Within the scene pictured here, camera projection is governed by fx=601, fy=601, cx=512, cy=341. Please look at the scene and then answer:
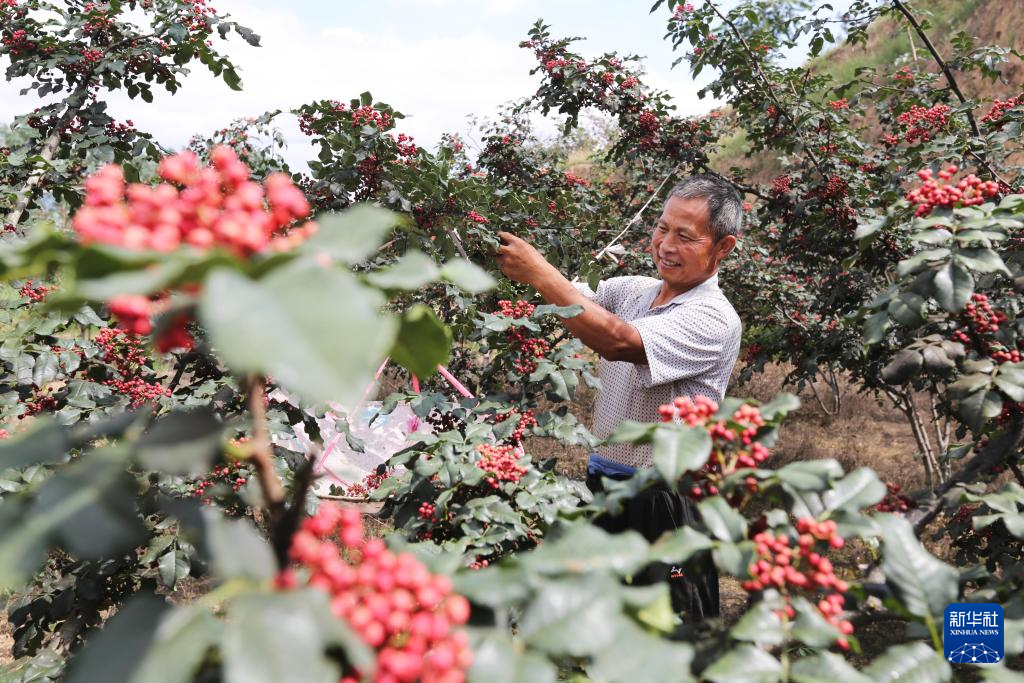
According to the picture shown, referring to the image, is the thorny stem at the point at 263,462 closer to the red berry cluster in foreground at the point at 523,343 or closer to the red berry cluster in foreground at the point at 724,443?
the red berry cluster in foreground at the point at 724,443

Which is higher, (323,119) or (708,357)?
(323,119)

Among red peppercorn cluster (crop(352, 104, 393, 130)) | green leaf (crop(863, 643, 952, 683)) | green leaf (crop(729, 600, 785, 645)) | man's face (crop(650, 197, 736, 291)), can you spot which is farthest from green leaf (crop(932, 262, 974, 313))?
red peppercorn cluster (crop(352, 104, 393, 130))

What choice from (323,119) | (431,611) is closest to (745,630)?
(431,611)

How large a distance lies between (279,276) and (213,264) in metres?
0.05

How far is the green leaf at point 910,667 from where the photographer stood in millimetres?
787

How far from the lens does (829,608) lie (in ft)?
2.92

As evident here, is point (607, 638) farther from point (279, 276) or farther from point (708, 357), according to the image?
point (708, 357)

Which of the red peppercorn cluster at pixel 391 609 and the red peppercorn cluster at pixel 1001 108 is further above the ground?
the red peppercorn cluster at pixel 1001 108

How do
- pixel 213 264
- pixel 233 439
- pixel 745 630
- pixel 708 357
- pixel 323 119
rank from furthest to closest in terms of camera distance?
pixel 323 119
pixel 233 439
pixel 708 357
pixel 745 630
pixel 213 264

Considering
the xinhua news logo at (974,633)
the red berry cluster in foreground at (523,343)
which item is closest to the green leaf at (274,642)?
the xinhua news logo at (974,633)

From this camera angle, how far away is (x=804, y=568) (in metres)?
0.92

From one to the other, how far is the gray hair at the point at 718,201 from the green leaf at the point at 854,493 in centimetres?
151

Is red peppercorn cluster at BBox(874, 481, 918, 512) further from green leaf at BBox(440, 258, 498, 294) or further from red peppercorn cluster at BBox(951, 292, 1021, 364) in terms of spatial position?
green leaf at BBox(440, 258, 498, 294)

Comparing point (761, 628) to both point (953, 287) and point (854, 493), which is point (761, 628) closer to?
point (854, 493)
